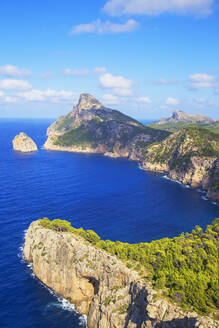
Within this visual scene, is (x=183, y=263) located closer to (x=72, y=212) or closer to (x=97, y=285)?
(x=97, y=285)

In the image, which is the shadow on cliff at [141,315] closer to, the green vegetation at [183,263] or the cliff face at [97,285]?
the cliff face at [97,285]

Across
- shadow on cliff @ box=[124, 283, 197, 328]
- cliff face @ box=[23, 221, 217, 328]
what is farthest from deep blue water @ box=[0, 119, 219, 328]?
shadow on cliff @ box=[124, 283, 197, 328]

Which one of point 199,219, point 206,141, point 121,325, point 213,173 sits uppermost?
point 206,141

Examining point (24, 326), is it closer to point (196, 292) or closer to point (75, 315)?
point (75, 315)

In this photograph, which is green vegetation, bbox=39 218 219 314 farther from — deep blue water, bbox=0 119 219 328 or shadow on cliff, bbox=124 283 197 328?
deep blue water, bbox=0 119 219 328

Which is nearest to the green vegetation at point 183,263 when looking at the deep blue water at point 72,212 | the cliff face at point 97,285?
the cliff face at point 97,285

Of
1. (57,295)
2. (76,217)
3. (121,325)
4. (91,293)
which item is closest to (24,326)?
(57,295)
